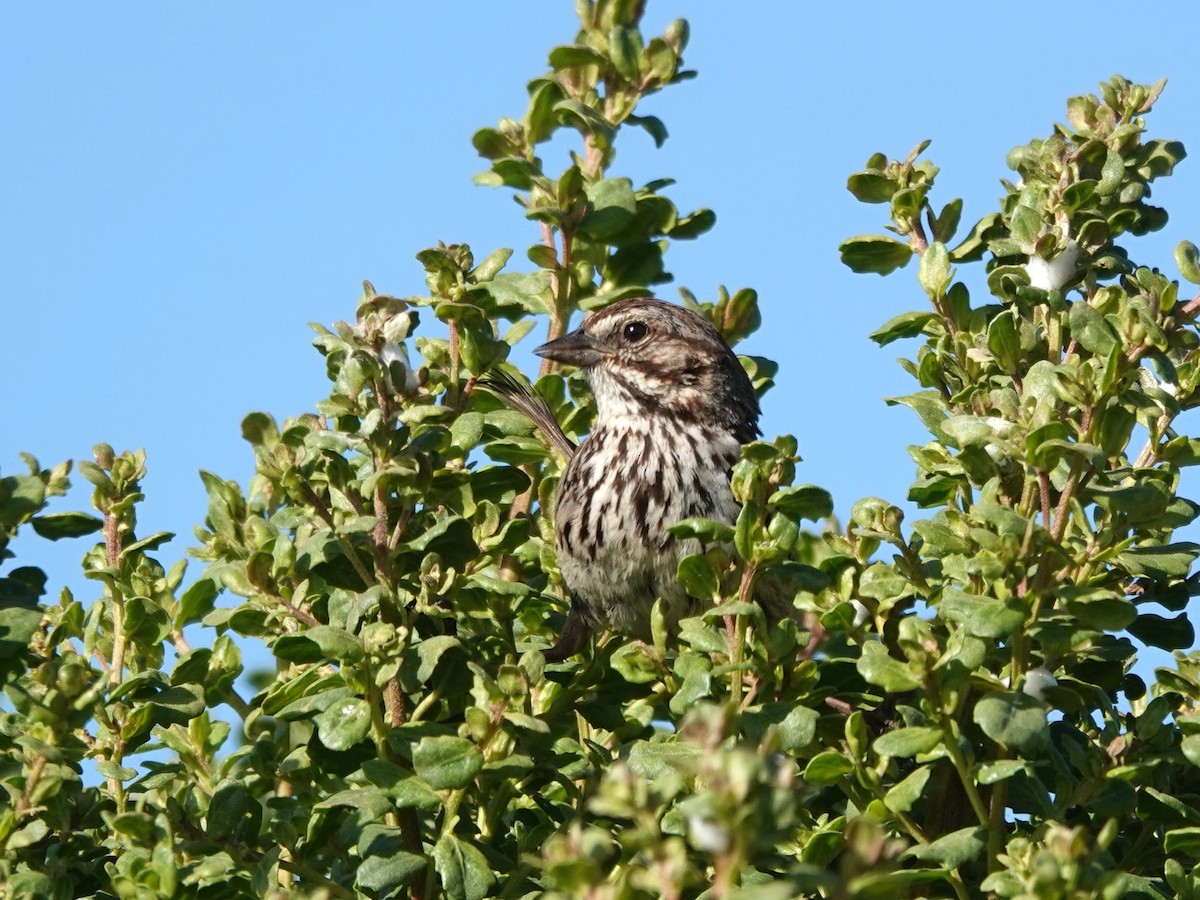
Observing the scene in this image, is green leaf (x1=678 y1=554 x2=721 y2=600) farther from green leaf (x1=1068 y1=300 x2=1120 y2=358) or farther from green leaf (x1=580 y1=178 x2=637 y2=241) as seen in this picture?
green leaf (x1=580 y1=178 x2=637 y2=241)

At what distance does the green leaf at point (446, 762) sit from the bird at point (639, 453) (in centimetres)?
163

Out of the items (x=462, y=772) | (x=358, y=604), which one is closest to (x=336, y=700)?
(x=358, y=604)

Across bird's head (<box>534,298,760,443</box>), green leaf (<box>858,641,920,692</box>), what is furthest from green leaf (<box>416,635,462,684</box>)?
bird's head (<box>534,298,760,443</box>)

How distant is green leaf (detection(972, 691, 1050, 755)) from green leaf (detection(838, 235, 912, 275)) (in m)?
1.65

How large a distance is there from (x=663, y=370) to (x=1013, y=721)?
10.6ft

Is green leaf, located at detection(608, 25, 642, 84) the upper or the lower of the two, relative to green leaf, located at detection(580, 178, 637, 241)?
upper

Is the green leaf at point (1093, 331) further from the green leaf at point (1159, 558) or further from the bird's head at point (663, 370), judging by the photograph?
the bird's head at point (663, 370)

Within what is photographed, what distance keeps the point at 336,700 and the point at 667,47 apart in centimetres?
218

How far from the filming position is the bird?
5.17 meters

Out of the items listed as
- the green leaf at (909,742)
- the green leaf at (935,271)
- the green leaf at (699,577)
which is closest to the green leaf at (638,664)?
the green leaf at (699,577)

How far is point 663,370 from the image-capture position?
595cm

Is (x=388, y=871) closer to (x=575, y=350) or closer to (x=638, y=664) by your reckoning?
(x=638, y=664)

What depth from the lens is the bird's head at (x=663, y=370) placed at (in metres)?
5.83

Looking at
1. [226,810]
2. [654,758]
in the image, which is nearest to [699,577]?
[654,758]
